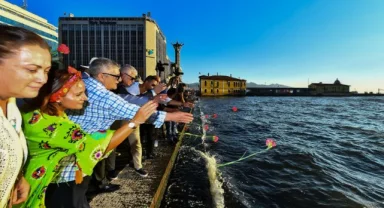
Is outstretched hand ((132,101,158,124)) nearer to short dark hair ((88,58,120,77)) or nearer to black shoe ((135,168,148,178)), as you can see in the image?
short dark hair ((88,58,120,77))

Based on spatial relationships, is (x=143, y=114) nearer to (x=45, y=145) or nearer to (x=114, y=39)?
(x=45, y=145)

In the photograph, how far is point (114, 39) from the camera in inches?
2977

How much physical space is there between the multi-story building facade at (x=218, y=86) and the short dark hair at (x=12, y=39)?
270 feet

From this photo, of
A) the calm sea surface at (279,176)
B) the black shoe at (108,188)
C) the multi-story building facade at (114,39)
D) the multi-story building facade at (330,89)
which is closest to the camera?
the black shoe at (108,188)

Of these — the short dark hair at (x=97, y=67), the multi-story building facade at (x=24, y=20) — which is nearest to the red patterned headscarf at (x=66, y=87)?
the short dark hair at (x=97, y=67)

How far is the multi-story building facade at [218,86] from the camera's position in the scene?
3310 inches

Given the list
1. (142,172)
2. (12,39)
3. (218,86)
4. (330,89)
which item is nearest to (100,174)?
(142,172)

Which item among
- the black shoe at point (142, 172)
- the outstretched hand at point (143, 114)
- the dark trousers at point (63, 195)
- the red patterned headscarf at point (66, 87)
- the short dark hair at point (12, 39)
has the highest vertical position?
the short dark hair at point (12, 39)

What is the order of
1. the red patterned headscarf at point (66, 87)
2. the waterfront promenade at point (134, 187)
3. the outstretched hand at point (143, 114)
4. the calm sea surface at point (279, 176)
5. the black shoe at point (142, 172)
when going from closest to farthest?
1. the red patterned headscarf at point (66, 87)
2. the outstretched hand at point (143, 114)
3. the waterfront promenade at point (134, 187)
4. the black shoe at point (142, 172)
5. the calm sea surface at point (279, 176)

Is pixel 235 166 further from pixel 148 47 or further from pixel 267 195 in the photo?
pixel 148 47

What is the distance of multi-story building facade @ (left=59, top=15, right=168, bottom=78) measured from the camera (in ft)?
240

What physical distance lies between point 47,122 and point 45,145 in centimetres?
16

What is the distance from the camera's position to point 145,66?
74.2m

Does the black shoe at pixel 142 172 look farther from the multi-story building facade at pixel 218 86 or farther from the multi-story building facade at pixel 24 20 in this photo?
the multi-story building facade at pixel 218 86
